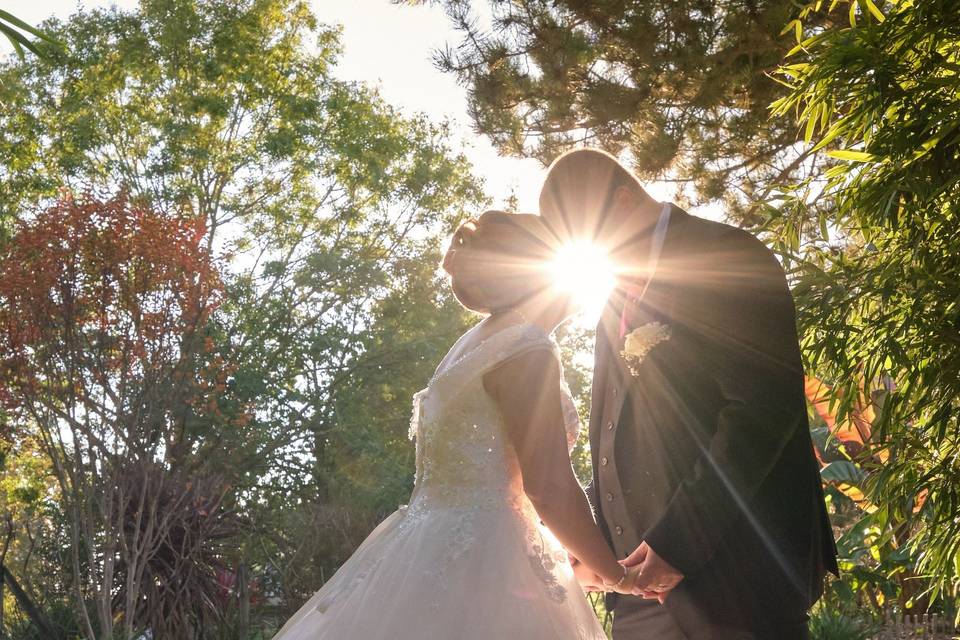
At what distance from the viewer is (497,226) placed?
7.57 ft

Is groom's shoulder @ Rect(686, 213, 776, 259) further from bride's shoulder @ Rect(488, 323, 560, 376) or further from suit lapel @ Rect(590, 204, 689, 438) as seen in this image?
bride's shoulder @ Rect(488, 323, 560, 376)

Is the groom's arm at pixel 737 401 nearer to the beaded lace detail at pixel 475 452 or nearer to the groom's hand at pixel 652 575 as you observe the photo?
the groom's hand at pixel 652 575

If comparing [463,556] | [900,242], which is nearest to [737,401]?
[463,556]

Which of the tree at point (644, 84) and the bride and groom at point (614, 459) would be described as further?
the tree at point (644, 84)

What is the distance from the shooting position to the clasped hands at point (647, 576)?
1937 millimetres

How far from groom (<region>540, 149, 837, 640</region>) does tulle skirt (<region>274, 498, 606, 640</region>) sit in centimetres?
11

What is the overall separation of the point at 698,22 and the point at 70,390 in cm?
559

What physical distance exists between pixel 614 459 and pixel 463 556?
0.40 metres

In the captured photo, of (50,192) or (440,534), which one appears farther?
(50,192)

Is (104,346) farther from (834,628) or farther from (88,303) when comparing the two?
(834,628)

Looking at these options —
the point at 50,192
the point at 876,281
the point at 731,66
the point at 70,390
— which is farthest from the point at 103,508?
the point at 50,192

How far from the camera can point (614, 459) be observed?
2205mm

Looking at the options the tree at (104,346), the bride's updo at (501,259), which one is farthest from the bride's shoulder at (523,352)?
the tree at (104,346)

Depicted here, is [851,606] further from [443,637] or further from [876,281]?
[443,637]
